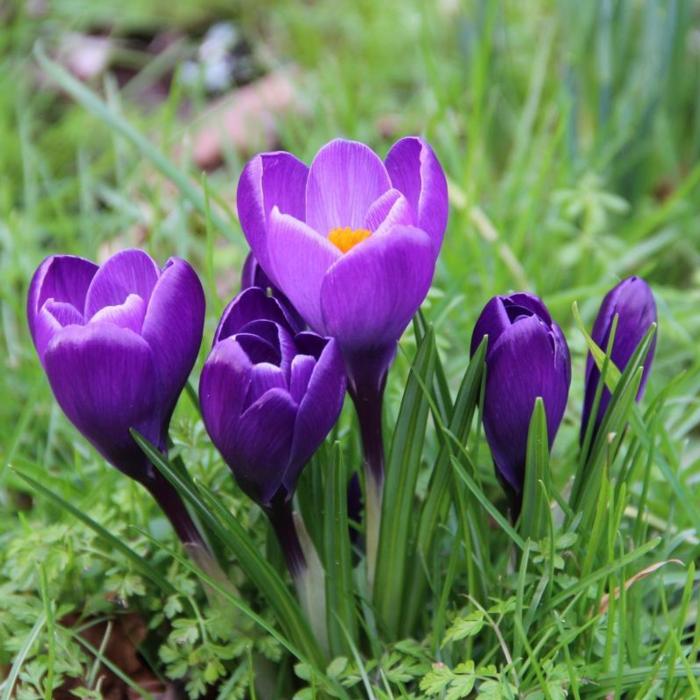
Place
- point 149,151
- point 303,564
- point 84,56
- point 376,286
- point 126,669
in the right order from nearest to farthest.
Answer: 1. point 376,286
2. point 303,564
3. point 126,669
4. point 149,151
5. point 84,56

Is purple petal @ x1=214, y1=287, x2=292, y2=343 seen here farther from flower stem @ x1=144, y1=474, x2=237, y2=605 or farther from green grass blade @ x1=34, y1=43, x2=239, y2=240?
green grass blade @ x1=34, y1=43, x2=239, y2=240

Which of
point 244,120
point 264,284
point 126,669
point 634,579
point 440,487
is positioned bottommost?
point 126,669

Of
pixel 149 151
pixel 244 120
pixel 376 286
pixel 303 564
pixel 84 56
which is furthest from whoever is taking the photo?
pixel 84 56

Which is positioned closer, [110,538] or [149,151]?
[110,538]

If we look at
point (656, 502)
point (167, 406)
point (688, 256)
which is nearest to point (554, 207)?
point (688, 256)

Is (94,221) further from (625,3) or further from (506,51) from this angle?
(625,3)

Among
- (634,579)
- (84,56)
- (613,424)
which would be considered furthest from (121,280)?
(84,56)

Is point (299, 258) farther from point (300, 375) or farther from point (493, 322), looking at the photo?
point (493, 322)

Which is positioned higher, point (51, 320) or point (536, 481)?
point (51, 320)
